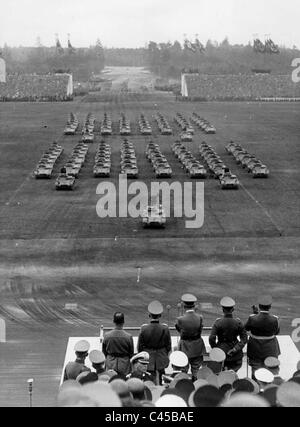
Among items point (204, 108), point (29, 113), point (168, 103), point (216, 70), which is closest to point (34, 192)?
point (29, 113)

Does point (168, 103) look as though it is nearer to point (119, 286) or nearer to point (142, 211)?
point (142, 211)

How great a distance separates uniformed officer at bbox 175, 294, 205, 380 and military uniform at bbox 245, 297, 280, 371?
947mm

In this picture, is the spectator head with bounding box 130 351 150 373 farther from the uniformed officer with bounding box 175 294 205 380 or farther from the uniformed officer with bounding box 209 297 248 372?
the uniformed officer with bounding box 209 297 248 372

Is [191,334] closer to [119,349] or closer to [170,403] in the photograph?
[119,349]

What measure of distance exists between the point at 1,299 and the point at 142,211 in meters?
14.1

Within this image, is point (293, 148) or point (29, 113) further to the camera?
point (29, 113)

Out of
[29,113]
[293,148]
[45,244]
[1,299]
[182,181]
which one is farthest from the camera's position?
[29,113]

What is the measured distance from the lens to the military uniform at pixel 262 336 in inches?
500

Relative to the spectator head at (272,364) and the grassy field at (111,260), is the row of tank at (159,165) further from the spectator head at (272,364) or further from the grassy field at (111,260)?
the spectator head at (272,364)

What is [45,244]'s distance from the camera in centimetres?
2927

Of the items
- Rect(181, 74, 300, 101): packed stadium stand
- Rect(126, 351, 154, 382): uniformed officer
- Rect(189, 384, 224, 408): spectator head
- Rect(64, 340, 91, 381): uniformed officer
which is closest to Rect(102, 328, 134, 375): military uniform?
Rect(64, 340, 91, 381): uniformed officer

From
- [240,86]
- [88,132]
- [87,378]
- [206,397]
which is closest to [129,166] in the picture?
[88,132]
